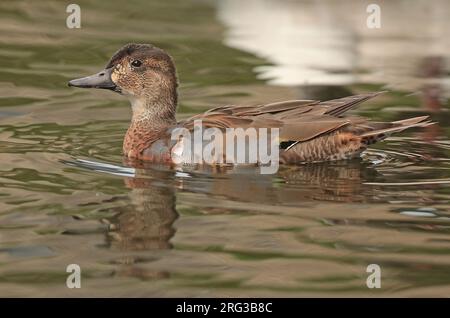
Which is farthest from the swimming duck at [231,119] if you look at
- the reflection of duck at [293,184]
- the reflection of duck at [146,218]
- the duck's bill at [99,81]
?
the reflection of duck at [146,218]

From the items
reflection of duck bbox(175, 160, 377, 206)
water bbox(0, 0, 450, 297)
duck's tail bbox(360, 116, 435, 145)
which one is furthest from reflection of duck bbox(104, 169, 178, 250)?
duck's tail bbox(360, 116, 435, 145)

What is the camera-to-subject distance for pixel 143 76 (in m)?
9.44

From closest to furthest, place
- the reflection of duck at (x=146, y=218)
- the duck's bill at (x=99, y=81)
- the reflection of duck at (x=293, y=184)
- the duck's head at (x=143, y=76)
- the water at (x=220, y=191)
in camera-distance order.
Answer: the water at (x=220, y=191)
the reflection of duck at (x=146, y=218)
the reflection of duck at (x=293, y=184)
the duck's bill at (x=99, y=81)
the duck's head at (x=143, y=76)

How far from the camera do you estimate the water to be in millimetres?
6402

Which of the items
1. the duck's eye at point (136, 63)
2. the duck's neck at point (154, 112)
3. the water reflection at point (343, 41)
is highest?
the water reflection at point (343, 41)

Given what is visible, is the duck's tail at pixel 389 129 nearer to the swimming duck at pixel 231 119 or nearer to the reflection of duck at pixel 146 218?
the swimming duck at pixel 231 119

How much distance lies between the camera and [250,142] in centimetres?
873

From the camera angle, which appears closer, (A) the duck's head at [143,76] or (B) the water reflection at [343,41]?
(A) the duck's head at [143,76]

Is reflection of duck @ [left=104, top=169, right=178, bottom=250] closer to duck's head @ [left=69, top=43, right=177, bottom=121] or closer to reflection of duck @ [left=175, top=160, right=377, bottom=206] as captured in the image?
reflection of duck @ [left=175, top=160, right=377, bottom=206]

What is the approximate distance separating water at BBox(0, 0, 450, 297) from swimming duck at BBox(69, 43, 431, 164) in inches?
6.2

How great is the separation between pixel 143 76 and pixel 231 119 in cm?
96

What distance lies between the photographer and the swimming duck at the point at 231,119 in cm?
884

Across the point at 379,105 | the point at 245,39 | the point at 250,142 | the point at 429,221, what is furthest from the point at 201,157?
the point at 245,39

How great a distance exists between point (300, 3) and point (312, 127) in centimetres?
658
